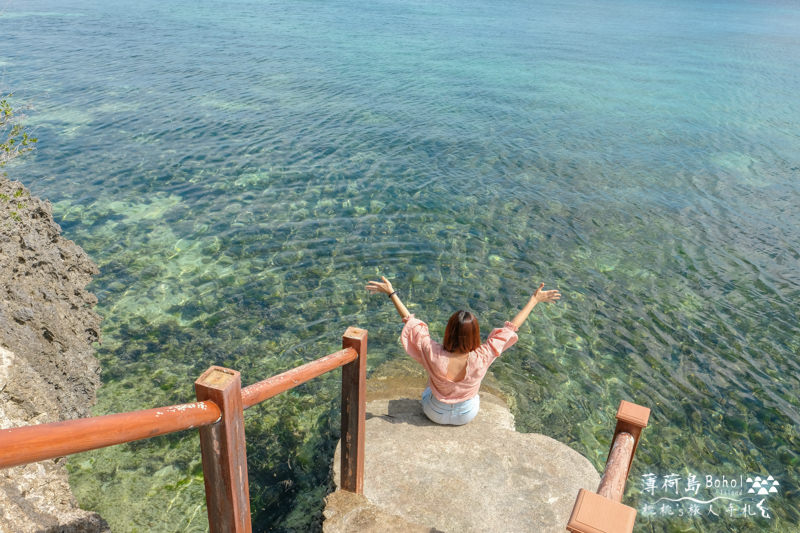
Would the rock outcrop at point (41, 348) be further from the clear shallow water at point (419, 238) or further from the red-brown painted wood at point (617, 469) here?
the red-brown painted wood at point (617, 469)

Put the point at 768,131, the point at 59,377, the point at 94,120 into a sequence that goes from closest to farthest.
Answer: the point at 59,377, the point at 94,120, the point at 768,131

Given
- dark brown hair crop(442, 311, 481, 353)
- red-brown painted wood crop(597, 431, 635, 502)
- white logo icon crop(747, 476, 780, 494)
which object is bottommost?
white logo icon crop(747, 476, 780, 494)

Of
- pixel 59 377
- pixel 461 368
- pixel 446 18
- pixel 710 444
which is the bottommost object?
pixel 710 444

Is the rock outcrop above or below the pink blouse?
below

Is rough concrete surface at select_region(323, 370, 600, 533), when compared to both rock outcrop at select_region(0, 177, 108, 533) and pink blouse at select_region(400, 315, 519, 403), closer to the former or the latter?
pink blouse at select_region(400, 315, 519, 403)

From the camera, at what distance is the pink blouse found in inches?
234

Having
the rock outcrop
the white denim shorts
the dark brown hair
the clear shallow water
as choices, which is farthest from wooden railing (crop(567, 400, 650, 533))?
the rock outcrop

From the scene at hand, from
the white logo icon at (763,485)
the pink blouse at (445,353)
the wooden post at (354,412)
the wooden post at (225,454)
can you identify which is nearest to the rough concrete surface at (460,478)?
the wooden post at (354,412)

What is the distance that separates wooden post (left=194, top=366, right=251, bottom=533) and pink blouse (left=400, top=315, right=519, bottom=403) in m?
3.04

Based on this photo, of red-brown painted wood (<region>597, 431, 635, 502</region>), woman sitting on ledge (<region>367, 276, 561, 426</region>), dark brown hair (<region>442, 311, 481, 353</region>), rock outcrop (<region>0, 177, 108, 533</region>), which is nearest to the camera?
red-brown painted wood (<region>597, 431, 635, 502</region>)

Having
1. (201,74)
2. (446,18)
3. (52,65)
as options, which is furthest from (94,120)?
(446,18)

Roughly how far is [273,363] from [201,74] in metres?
21.4

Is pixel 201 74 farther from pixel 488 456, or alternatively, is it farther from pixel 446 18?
pixel 446 18

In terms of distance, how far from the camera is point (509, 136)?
65.9ft
